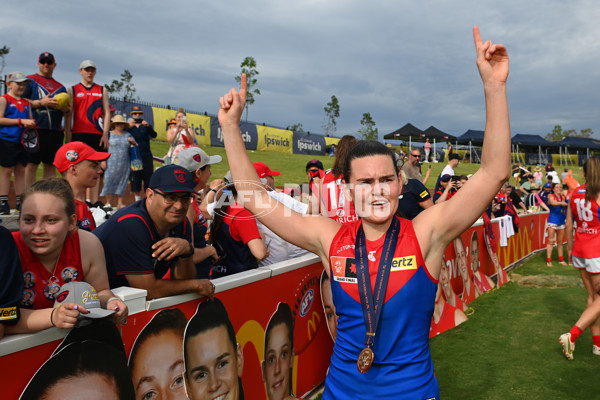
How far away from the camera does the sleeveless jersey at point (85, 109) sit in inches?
279

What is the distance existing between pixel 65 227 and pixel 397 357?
5.79ft

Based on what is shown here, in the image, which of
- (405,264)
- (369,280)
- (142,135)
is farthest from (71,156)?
(142,135)

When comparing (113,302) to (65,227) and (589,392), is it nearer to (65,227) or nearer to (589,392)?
(65,227)

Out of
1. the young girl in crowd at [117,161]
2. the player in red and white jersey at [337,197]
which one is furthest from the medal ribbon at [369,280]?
the young girl in crowd at [117,161]

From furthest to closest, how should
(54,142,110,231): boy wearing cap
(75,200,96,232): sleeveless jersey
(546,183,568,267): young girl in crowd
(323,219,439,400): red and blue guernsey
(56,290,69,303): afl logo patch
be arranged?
(546,183,568,267): young girl in crowd
(54,142,110,231): boy wearing cap
(75,200,96,232): sleeveless jersey
(56,290,69,303): afl logo patch
(323,219,439,400): red and blue guernsey

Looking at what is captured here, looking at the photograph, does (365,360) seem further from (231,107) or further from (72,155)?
(72,155)

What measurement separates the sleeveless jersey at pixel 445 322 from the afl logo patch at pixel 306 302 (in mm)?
2597

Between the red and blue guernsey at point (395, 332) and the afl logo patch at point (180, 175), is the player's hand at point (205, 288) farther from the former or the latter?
the red and blue guernsey at point (395, 332)

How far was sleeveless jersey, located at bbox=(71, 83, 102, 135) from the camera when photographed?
7.07 meters

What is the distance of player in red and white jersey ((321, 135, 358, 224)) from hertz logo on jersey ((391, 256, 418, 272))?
3.14m

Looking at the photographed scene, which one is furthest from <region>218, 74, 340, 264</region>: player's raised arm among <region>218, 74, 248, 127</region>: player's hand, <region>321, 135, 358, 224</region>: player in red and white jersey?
<region>321, 135, 358, 224</region>: player in red and white jersey

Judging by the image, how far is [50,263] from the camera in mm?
2420

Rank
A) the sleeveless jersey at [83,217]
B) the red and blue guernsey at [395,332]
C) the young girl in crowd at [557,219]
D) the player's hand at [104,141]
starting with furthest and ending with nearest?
the young girl in crowd at [557,219] < the player's hand at [104,141] < the sleeveless jersey at [83,217] < the red and blue guernsey at [395,332]

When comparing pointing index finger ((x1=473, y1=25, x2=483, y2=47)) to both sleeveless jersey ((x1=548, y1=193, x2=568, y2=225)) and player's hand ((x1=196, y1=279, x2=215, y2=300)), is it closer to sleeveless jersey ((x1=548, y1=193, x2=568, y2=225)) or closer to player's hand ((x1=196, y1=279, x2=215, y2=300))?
player's hand ((x1=196, y1=279, x2=215, y2=300))
